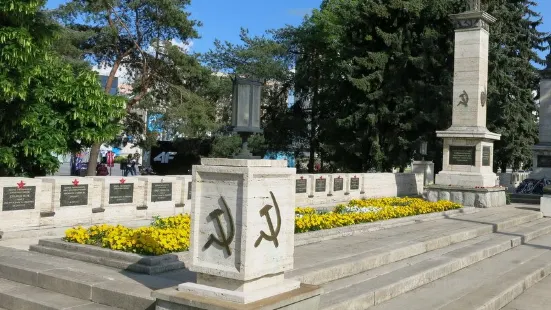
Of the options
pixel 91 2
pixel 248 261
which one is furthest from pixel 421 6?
pixel 248 261

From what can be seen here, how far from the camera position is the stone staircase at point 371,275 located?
6160 millimetres

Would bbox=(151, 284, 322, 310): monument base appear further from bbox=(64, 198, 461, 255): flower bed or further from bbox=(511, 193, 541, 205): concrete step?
bbox=(511, 193, 541, 205): concrete step

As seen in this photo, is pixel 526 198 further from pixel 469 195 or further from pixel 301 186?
pixel 301 186

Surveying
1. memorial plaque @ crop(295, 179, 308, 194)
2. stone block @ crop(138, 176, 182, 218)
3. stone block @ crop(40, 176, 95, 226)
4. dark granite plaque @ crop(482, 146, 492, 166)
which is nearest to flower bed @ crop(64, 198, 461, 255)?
stone block @ crop(40, 176, 95, 226)

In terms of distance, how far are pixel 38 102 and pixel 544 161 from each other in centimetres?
2491

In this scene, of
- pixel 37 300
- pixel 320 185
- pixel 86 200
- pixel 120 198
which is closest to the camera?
pixel 37 300

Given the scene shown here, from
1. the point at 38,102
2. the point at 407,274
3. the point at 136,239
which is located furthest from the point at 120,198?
the point at 407,274

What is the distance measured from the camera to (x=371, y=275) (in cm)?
769

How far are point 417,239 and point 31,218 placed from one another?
24.8 ft

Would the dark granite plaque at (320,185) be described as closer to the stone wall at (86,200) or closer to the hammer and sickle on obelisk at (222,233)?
the stone wall at (86,200)

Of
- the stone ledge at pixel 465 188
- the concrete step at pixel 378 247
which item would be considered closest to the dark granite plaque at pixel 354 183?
the stone ledge at pixel 465 188

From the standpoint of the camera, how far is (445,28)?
34438mm

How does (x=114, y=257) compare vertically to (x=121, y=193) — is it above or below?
below

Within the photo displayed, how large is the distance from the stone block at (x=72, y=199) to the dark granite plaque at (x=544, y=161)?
79.7ft
